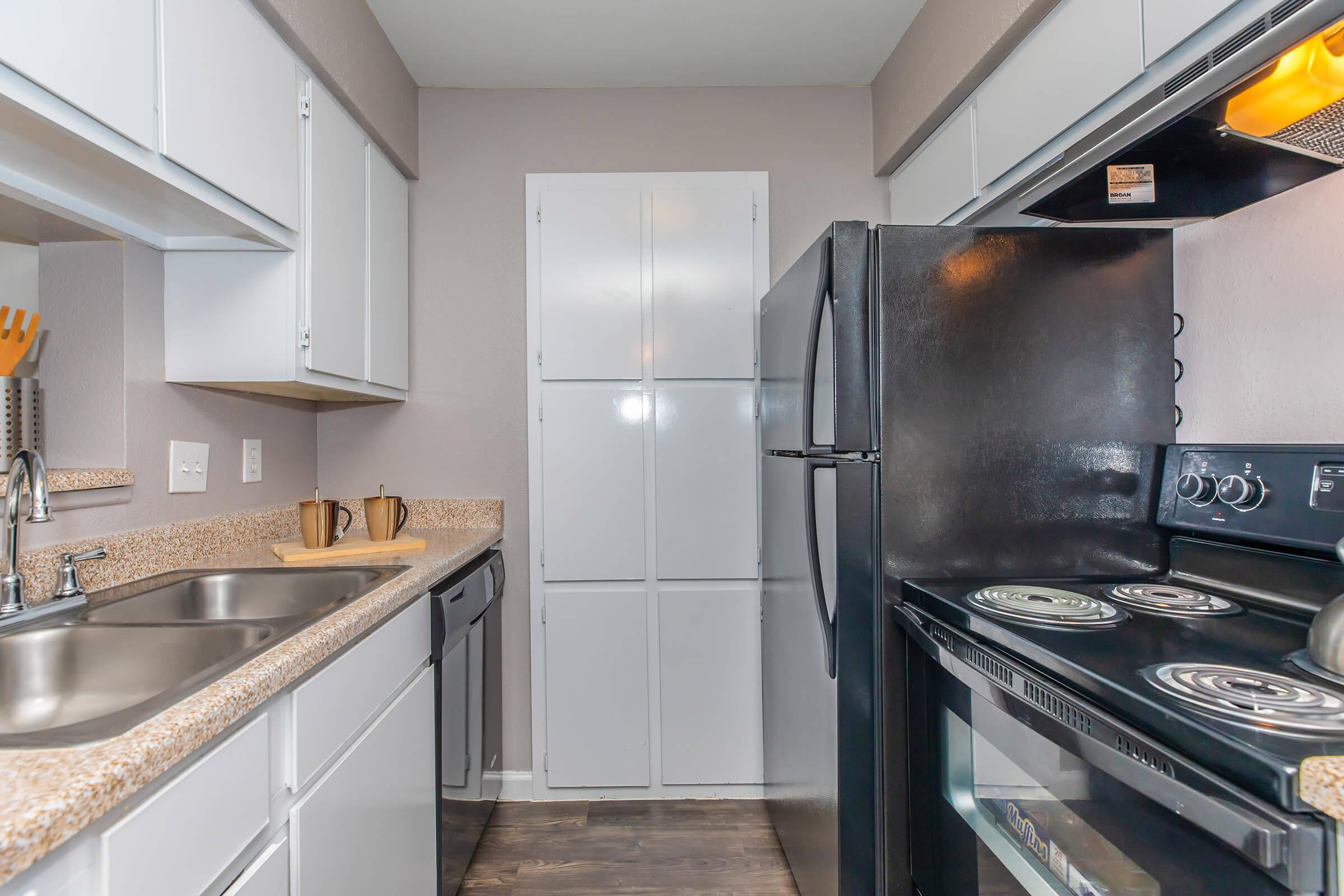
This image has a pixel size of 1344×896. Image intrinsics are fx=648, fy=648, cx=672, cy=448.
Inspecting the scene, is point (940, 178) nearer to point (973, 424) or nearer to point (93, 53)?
point (973, 424)

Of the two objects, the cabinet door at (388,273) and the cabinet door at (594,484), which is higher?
the cabinet door at (388,273)

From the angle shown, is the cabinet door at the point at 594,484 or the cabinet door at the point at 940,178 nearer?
the cabinet door at the point at 940,178

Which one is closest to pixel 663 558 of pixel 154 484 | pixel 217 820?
pixel 154 484

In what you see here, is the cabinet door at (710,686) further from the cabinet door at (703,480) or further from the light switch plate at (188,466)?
the light switch plate at (188,466)

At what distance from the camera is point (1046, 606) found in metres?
1.05

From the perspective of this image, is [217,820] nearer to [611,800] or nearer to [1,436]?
[1,436]

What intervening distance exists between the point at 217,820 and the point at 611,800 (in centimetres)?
167

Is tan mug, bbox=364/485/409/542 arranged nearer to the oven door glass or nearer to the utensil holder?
the utensil holder

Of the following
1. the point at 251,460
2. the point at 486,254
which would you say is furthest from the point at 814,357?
the point at 251,460

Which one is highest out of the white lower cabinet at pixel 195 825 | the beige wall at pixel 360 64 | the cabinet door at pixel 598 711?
the beige wall at pixel 360 64

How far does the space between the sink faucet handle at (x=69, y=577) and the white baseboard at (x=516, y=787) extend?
1.47 metres

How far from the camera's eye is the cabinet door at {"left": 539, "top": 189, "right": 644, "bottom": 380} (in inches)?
87.1

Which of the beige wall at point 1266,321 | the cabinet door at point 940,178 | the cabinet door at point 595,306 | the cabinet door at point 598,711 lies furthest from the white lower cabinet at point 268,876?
the cabinet door at point 940,178

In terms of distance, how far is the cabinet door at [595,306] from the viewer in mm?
2213
